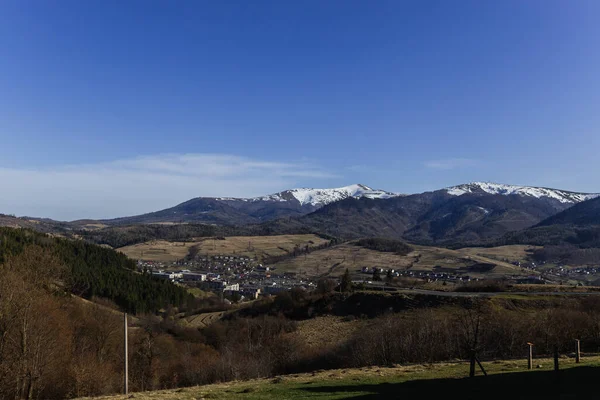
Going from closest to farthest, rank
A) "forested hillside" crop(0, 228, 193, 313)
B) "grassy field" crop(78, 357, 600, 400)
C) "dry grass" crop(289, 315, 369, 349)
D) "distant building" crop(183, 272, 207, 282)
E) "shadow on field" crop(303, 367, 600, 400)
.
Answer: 1. "shadow on field" crop(303, 367, 600, 400)
2. "grassy field" crop(78, 357, 600, 400)
3. "dry grass" crop(289, 315, 369, 349)
4. "forested hillside" crop(0, 228, 193, 313)
5. "distant building" crop(183, 272, 207, 282)

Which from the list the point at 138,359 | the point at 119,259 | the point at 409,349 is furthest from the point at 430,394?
the point at 119,259

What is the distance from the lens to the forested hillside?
299 feet

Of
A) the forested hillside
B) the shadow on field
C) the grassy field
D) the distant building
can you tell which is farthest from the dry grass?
the distant building

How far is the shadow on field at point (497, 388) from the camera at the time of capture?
17.1m

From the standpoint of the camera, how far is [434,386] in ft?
67.3

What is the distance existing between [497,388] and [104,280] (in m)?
95.0

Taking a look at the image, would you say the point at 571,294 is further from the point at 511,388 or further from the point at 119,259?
the point at 119,259

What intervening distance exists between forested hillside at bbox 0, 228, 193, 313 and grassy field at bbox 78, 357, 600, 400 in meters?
69.8

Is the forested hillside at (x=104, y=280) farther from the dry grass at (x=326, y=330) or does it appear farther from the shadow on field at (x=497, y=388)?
the shadow on field at (x=497, y=388)

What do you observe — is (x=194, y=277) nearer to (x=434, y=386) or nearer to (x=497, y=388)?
(x=434, y=386)

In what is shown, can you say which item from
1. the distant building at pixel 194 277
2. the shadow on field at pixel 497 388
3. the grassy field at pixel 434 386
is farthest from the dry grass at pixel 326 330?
the distant building at pixel 194 277

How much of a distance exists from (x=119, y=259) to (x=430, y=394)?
12685 cm

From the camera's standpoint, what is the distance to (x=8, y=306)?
89.2ft

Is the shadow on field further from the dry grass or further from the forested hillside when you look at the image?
the forested hillside
